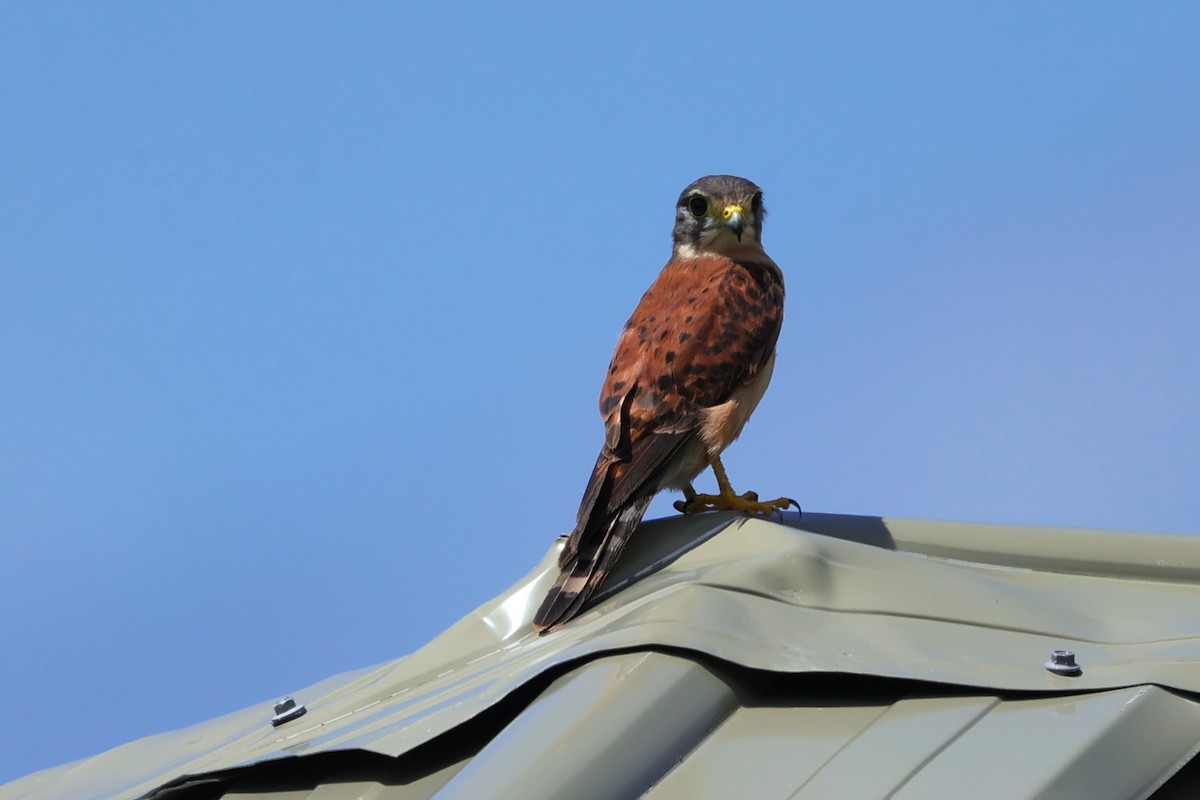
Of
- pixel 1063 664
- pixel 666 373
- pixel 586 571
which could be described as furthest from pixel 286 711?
pixel 1063 664

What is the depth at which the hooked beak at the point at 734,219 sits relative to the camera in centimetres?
415

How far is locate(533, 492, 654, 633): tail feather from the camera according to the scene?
2588 mm

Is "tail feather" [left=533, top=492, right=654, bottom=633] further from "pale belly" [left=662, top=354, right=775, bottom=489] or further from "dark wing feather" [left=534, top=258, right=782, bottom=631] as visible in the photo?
"pale belly" [left=662, top=354, right=775, bottom=489]

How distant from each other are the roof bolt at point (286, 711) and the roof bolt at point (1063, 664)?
1.34 metres

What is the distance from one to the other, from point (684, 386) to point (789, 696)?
161cm

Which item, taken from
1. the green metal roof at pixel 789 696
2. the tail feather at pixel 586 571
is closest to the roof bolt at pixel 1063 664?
the green metal roof at pixel 789 696

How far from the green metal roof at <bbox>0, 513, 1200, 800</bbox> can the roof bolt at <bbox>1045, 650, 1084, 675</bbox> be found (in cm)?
1

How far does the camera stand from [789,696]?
1.94 metres

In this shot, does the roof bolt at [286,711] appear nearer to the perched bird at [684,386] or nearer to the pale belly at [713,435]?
the perched bird at [684,386]

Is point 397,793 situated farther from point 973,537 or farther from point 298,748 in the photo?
point 973,537

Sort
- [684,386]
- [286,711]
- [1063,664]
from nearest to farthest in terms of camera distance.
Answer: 1. [1063,664]
2. [286,711]
3. [684,386]

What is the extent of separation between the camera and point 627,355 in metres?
3.63

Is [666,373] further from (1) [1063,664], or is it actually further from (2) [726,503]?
(1) [1063,664]

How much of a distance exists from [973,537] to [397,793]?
4.02 feet
